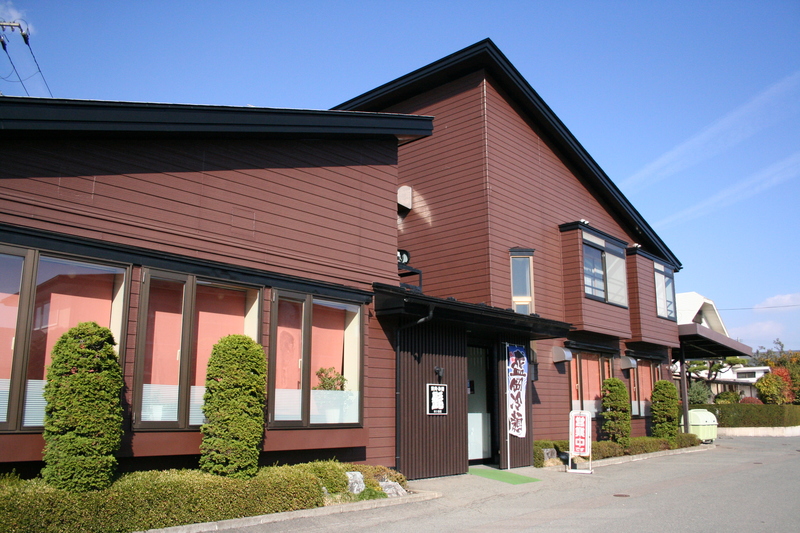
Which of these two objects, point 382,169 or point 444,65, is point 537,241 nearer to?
point 444,65

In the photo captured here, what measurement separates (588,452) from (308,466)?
7385 millimetres

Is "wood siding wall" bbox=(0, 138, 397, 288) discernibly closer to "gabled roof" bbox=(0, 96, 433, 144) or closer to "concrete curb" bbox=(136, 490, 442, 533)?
"gabled roof" bbox=(0, 96, 433, 144)

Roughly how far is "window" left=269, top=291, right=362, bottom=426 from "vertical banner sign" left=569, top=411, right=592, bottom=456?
19.8 ft

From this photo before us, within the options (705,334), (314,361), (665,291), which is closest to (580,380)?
(665,291)

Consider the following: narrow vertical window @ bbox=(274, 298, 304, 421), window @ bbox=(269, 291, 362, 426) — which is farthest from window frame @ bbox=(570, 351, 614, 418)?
narrow vertical window @ bbox=(274, 298, 304, 421)

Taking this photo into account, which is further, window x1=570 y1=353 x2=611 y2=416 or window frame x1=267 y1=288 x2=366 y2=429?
window x1=570 y1=353 x2=611 y2=416

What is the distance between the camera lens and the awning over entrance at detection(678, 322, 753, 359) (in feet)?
82.8

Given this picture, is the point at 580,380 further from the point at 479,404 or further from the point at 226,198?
the point at 226,198

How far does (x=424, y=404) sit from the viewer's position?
13.4 meters

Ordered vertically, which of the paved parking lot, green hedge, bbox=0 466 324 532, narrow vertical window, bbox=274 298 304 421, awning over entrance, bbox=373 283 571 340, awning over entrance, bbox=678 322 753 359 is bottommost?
the paved parking lot

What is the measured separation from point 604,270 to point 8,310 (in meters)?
16.3

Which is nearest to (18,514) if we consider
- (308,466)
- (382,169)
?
(308,466)

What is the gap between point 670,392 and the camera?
2178cm

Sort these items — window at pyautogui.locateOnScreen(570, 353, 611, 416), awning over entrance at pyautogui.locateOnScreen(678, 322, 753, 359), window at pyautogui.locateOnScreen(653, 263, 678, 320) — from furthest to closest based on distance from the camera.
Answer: awning over entrance at pyautogui.locateOnScreen(678, 322, 753, 359), window at pyautogui.locateOnScreen(653, 263, 678, 320), window at pyautogui.locateOnScreen(570, 353, 611, 416)
